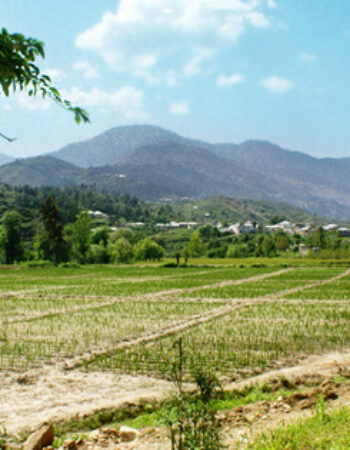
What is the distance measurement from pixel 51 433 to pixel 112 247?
92212 mm

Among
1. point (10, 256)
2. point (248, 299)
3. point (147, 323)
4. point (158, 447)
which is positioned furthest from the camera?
point (10, 256)

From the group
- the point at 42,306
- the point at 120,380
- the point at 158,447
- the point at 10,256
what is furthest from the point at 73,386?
the point at 10,256

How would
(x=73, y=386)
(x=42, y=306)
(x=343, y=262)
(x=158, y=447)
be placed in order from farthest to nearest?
(x=343, y=262) < (x=42, y=306) < (x=73, y=386) < (x=158, y=447)

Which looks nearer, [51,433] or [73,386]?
[51,433]

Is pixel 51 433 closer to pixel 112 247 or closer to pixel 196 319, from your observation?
pixel 196 319

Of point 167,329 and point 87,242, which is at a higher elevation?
point 87,242

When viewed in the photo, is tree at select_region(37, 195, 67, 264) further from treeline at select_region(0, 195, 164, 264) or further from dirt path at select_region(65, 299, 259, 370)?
dirt path at select_region(65, 299, 259, 370)

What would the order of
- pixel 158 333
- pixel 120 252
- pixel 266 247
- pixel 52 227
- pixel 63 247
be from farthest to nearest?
pixel 266 247 → pixel 120 252 → pixel 63 247 → pixel 52 227 → pixel 158 333

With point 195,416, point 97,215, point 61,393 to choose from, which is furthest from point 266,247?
point 195,416

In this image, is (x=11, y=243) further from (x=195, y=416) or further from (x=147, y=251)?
(x=195, y=416)

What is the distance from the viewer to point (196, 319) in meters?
17.8

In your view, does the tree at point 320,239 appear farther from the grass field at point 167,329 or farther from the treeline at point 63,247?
the grass field at point 167,329

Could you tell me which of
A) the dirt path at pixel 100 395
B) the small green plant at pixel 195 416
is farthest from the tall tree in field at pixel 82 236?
the small green plant at pixel 195 416

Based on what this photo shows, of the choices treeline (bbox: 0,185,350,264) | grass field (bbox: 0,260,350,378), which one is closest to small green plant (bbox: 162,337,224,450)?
grass field (bbox: 0,260,350,378)
